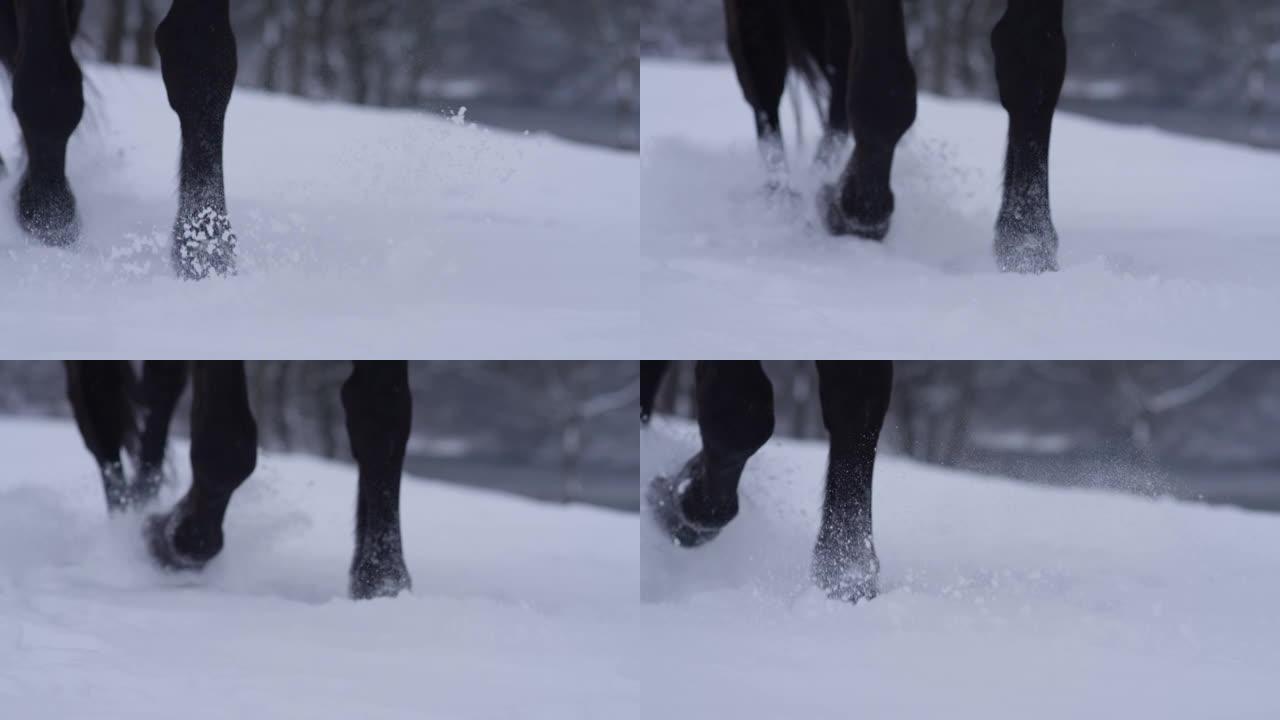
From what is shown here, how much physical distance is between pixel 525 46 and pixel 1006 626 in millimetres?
1057

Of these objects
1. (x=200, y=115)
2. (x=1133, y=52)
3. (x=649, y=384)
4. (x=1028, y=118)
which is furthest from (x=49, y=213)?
(x=1133, y=52)

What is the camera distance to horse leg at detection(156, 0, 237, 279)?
7.02ft

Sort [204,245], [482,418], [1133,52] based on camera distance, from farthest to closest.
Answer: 1. [482,418]
2. [1133,52]
3. [204,245]

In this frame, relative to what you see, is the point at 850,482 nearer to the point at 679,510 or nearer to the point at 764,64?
the point at 679,510

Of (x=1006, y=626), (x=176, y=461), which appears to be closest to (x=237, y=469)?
(x=176, y=461)

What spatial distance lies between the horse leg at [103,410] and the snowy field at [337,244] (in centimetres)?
45

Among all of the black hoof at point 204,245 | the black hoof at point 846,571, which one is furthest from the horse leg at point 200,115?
the black hoof at point 846,571

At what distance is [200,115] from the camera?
2178 millimetres

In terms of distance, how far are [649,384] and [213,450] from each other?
0.61m

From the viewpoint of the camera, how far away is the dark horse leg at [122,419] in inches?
106

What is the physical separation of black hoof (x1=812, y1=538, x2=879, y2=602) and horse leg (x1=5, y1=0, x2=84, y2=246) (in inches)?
41.4

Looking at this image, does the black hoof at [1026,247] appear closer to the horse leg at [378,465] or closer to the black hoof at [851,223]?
the black hoof at [851,223]

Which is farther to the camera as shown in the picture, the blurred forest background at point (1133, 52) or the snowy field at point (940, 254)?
the blurred forest background at point (1133, 52)

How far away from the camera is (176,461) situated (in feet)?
8.93
